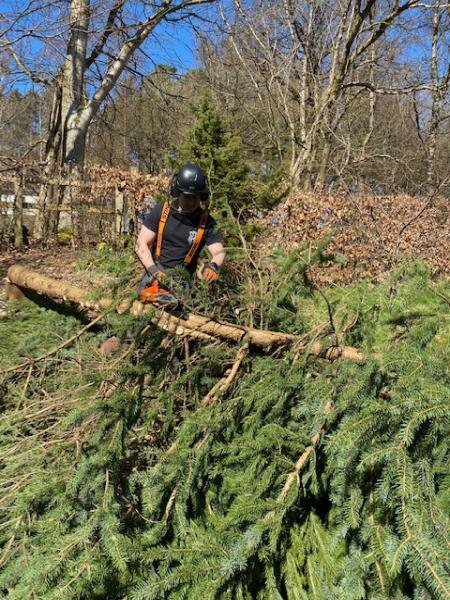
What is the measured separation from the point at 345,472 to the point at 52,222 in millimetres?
8485

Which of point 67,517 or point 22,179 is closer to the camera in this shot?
point 67,517

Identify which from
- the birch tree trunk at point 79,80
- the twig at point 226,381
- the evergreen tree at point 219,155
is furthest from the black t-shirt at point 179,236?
the birch tree trunk at point 79,80

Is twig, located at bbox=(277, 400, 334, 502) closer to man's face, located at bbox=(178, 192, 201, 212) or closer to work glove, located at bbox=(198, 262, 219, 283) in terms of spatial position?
work glove, located at bbox=(198, 262, 219, 283)

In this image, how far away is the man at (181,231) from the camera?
325cm

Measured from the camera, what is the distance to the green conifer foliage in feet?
5.32

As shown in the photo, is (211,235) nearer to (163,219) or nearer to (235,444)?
(163,219)

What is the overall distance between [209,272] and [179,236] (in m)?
0.62

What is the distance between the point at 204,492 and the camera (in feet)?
6.79

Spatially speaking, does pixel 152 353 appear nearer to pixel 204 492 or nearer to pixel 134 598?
pixel 204 492

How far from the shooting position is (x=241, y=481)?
1.94 m

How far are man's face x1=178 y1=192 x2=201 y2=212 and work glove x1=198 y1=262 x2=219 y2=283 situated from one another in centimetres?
53

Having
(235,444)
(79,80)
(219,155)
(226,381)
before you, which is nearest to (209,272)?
(226,381)

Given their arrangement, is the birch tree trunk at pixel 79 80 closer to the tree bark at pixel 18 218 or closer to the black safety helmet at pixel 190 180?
the tree bark at pixel 18 218

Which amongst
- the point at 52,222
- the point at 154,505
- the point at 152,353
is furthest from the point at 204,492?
the point at 52,222
